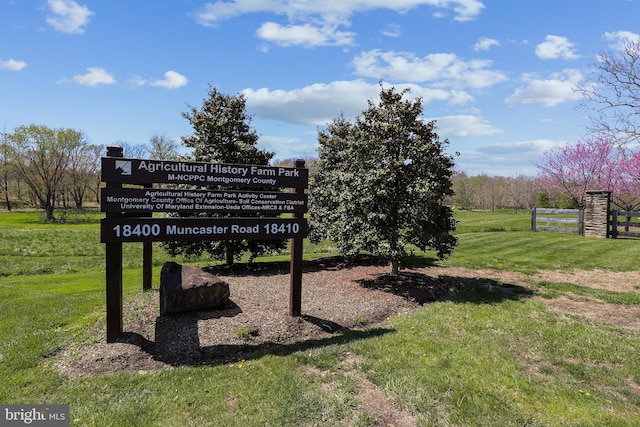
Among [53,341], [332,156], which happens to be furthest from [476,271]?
[53,341]

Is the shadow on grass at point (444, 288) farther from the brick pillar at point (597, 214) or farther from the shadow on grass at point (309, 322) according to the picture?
the brick pillar at point (597, 214)

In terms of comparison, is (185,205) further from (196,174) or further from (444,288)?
(444,288)

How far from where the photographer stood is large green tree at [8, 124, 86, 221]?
38.2m

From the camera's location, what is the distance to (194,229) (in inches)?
244

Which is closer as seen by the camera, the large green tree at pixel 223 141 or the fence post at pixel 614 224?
the large green tree at pixel 223 141

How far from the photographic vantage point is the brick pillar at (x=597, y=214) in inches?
744

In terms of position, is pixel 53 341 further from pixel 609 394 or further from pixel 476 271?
pixel 476 271

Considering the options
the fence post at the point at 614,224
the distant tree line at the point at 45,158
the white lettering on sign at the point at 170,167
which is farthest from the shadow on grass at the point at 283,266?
the distant tree line at the point at 45,158

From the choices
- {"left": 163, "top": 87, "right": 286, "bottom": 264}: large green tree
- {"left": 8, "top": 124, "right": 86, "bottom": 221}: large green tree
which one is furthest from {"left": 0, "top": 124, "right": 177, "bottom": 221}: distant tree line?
{"left": 163, "top": 87, "right": 286, "bottom": 264}: large green tree

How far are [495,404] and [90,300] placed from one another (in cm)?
829

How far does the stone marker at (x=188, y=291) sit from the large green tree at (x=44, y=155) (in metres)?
38.9

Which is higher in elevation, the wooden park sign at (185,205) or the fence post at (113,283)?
the wooden park sign at (185,205)

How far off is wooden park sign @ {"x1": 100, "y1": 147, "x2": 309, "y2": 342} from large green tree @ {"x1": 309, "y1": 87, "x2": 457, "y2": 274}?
2492 mm

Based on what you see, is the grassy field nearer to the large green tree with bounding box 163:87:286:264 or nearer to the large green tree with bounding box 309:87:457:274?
the large green tree with bounding box 309:87:457:274
